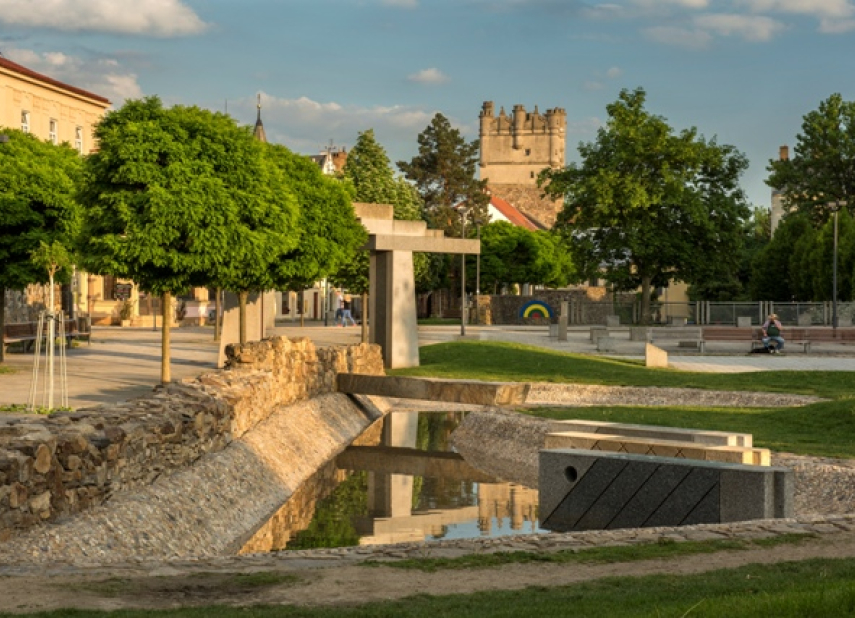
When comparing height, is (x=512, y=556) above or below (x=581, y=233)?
below

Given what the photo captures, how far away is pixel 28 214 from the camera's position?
120 ft

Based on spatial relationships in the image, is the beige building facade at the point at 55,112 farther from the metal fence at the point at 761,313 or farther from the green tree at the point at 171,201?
the green tree at the point at 171,201

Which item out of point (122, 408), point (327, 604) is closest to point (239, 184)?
point (122, 408)

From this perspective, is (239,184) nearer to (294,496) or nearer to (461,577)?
(294,496)

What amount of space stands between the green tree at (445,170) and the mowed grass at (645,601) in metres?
98.5

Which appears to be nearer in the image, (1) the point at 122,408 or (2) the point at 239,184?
(1) the point at 122,408

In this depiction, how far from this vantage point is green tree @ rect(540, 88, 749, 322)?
217ft

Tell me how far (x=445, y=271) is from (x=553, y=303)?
8281mm

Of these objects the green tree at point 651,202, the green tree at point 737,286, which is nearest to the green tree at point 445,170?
the green tree at point 737,286

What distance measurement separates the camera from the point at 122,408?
18703mm

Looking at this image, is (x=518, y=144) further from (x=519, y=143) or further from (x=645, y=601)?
(x=645, y=601)

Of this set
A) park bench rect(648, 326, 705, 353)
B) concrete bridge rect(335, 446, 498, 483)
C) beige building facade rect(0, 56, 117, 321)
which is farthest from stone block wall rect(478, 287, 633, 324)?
concrete bridge rect(335, 446, 498, 483)

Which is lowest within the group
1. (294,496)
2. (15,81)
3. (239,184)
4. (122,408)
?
(294,496)

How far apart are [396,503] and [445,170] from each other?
88420mm
